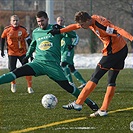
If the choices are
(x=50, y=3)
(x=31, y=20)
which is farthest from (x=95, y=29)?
(x=31, y=20)

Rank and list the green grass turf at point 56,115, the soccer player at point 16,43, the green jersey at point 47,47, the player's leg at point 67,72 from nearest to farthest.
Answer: the green grass turf at point 56,115 < the green jersey at point 47,47 < the soccer player at point 16,43 < the player's leg at point 67,72

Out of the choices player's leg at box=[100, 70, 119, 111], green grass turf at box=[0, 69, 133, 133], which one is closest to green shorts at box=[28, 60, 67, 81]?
green grass turf at box=[0, 69, 133, 133]

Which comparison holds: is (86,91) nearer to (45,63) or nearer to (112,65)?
(112,65)

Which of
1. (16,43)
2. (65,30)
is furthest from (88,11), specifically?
(65,30)

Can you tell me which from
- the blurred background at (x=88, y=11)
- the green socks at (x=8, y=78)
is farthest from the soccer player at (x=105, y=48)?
the blurred background at (x=88, y=11)

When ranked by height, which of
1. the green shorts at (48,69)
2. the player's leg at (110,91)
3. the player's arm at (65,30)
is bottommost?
the player's leg at (110,91)

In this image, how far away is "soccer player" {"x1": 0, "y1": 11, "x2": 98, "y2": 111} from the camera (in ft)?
31.6

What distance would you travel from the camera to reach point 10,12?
92.6 ft

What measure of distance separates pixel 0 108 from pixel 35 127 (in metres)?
2.39

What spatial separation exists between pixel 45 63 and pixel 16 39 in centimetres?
418

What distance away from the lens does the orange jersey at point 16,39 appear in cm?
1373

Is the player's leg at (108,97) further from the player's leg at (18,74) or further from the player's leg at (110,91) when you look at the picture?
the player's leg at (18,74)

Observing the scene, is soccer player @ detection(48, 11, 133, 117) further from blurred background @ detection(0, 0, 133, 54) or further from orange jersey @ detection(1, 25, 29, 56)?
blurred background @ detection(0, 0, 133, 54)

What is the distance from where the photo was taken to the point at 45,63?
9773 millimetres
